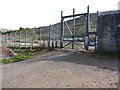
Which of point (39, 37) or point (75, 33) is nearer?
point (75, 33)

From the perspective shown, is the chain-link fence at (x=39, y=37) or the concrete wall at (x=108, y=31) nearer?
Answer: the concrete wall at (x=108, y=31)

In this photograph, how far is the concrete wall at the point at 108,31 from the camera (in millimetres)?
9086

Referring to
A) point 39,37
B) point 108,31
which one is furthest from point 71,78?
point 39,37

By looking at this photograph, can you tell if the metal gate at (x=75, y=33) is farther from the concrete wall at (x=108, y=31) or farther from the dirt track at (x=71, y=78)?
the dirt track at (x=71, y=78)

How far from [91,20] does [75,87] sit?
7.53m

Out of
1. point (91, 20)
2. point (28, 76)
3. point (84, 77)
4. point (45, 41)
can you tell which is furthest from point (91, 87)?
point (45, 41)

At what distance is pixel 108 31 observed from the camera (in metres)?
9.35

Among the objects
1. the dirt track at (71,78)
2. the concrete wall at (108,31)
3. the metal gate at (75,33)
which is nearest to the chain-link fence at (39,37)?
the metal gate at (75,33)

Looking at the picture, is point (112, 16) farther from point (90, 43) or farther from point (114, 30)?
point (90, 43)

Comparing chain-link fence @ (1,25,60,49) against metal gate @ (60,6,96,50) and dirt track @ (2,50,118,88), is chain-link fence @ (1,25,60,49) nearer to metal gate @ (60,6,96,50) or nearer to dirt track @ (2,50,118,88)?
metal gate @ (60,6,96,50)

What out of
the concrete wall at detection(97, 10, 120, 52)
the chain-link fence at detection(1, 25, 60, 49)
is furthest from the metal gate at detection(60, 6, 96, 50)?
the concrete wall at detection(97, 10, 120, 52)

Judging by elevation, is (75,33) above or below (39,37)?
above

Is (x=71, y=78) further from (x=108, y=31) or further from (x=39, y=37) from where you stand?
(x=39, y=37)

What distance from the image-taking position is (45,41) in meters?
15.4
